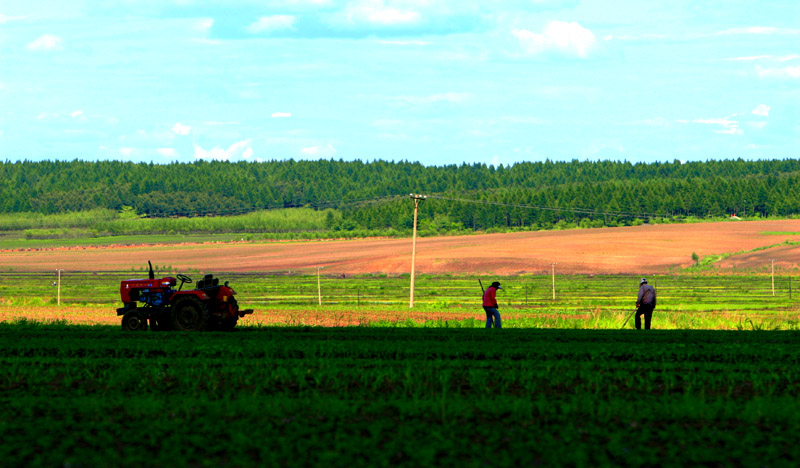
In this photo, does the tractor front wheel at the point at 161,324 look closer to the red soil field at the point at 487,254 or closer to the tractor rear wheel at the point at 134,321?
the tractor rear wheel at the point at 134,321

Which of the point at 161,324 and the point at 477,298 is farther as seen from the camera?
the point at 477,298

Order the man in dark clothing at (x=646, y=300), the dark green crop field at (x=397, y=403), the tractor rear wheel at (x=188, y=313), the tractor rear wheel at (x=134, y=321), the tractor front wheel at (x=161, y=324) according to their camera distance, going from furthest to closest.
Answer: the man in dark clothing at (x=646, y=300), the tractor front wheel at (x=161, y=324), the tractor rear wheel at (x=134, y=321), the tractor rear wheel at (x=188, y=313), the dark green crop field at (x=397, y=403)

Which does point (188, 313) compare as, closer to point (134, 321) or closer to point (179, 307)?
point (179, 307)

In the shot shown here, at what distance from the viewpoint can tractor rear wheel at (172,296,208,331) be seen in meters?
23.7

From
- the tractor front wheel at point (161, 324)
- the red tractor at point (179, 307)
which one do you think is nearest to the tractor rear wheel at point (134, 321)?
the red tractor at point (179, 307)

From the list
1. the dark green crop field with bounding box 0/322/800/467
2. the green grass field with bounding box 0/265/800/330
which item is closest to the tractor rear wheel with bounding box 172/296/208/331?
the dark green crop field with bounding box 0/322/800/467

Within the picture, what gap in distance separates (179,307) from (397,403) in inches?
520

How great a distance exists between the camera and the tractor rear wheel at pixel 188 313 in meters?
23.7

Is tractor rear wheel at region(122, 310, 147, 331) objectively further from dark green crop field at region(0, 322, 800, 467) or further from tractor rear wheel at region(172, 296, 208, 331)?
dark green crop field at region(0, 322, 800, 467)

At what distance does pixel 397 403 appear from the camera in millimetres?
12070

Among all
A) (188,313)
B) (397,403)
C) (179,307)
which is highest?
(179,307)

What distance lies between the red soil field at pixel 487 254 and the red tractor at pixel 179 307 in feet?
213

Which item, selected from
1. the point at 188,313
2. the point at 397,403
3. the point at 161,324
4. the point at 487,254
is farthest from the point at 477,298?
the point at 397,403

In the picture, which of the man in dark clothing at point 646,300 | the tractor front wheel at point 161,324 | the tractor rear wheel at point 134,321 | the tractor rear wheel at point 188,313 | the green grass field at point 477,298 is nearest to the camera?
the tractor rear wheel at point 188,313
